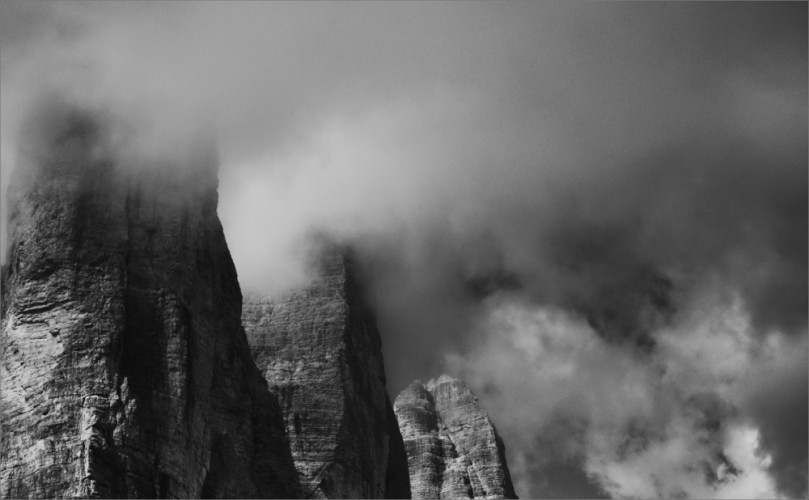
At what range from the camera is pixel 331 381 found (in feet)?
340

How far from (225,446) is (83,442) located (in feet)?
39.8

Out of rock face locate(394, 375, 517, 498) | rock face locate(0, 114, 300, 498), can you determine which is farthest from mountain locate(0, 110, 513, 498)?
rock face locate(394, 375, 517, 498)

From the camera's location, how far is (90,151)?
261 ft

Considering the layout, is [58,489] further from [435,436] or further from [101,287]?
[435,436]

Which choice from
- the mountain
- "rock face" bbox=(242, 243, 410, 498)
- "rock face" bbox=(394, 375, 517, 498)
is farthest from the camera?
"rock face" bbox=(394, 375, 517, 498)

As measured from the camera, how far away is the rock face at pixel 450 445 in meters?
146

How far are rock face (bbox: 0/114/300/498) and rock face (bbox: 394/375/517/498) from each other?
2462 inches

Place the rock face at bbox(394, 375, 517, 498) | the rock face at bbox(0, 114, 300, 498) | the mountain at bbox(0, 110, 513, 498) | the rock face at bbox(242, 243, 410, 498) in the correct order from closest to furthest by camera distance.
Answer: the rock face at bbox(0, 114, 300, 498) → the mountain at bbox(0, 110, 513, 498) → the rock face at bbox(242, 243, 410, 498) → the rock face at bbox(394, 375, 517, 498)

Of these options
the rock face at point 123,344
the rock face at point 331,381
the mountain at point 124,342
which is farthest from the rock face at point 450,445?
the rock face at point 123,344

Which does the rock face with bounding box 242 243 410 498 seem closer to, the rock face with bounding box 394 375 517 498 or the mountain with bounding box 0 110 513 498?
the mountain with bounding box 0 110 513 498

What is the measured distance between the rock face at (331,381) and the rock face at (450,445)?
Result: 3532 centimetres

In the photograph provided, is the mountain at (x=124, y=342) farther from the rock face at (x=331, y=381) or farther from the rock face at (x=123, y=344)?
the rock face at (x=331, y=381)

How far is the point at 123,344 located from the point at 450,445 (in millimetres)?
83745

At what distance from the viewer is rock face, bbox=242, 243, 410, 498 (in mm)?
99375
